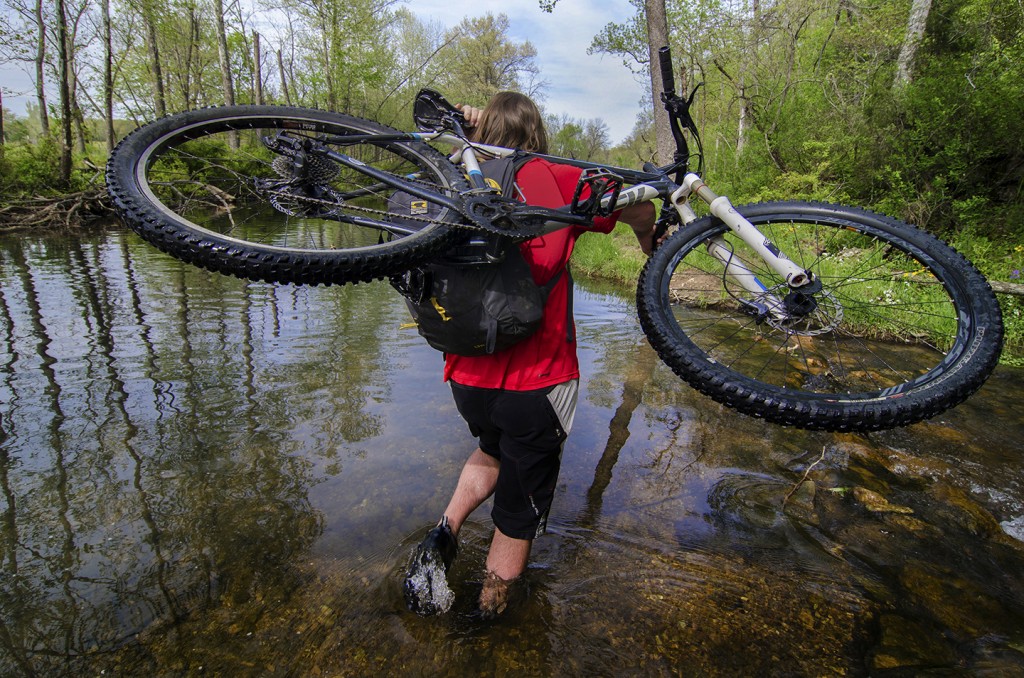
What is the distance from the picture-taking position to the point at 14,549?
238cm

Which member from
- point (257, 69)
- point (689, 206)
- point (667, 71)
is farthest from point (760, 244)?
point (257, 69)

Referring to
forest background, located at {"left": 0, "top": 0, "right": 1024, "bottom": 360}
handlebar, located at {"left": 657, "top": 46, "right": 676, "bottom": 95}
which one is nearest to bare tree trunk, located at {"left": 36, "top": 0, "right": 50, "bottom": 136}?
forest background, located at {"left": 0, "top": 0, "right": 1024, "bottom": 360}

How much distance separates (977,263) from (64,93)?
2006 cm

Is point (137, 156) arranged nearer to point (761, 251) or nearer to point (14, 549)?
point (14, 549)

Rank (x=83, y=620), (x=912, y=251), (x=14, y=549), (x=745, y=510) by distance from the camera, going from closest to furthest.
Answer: (x=83, y=620) → (x=912, y=251) → (x=14, y=549) → (x=745, y=510)

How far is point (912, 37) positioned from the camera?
9.82 meters

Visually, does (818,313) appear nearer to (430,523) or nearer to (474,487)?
(474,487)

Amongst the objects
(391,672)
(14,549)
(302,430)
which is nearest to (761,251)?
(391,672)

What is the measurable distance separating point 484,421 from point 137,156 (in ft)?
5.56

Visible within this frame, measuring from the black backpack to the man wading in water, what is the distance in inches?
6.3

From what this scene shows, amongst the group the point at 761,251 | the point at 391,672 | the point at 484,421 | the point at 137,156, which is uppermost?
the point at 137,156

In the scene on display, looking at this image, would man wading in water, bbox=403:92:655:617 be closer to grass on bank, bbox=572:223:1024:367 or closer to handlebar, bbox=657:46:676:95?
handlebar, bbox=657:46:676:95

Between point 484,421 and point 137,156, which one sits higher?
point 137,156

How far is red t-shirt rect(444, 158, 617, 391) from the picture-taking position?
6.82 feet
